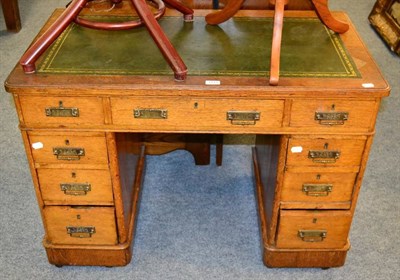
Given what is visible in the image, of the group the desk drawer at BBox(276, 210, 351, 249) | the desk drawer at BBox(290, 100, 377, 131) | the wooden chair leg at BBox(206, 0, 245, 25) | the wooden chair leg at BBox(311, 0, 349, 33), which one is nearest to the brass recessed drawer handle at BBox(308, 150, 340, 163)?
the desk drawer at BBox(290, 100, 377, 131)

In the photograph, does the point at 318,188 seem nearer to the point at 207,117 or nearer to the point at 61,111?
the point at 207,117

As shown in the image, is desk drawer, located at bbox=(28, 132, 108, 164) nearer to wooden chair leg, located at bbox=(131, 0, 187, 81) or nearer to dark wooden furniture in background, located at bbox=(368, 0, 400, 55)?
wooden chair leg, located at bbox=(131, 0, 187, 81)

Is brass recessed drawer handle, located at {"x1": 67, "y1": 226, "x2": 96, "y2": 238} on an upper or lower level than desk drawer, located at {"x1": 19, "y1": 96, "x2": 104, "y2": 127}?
lower

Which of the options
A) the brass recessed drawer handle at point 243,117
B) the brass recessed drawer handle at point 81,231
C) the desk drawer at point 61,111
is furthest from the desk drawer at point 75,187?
the brass recessed drawer handle at point 243,117

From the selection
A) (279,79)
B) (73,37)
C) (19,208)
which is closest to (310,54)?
(279,79)

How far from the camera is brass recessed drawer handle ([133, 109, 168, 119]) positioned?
178cm

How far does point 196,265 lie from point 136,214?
38 centimetres

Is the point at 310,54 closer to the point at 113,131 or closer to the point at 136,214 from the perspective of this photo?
the point at 113,131

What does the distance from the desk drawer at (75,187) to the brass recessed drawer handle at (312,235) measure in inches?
29.5

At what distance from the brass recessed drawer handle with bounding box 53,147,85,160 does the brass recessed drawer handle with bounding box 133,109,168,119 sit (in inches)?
10.3

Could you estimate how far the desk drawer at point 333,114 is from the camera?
1.77 metres

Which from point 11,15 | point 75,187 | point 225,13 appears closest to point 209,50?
point 225,13

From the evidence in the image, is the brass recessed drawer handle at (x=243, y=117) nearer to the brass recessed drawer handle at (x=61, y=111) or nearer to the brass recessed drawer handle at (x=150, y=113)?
the brass recessed drawer handle at (x=150, y=113)

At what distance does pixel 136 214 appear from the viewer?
243 cm
